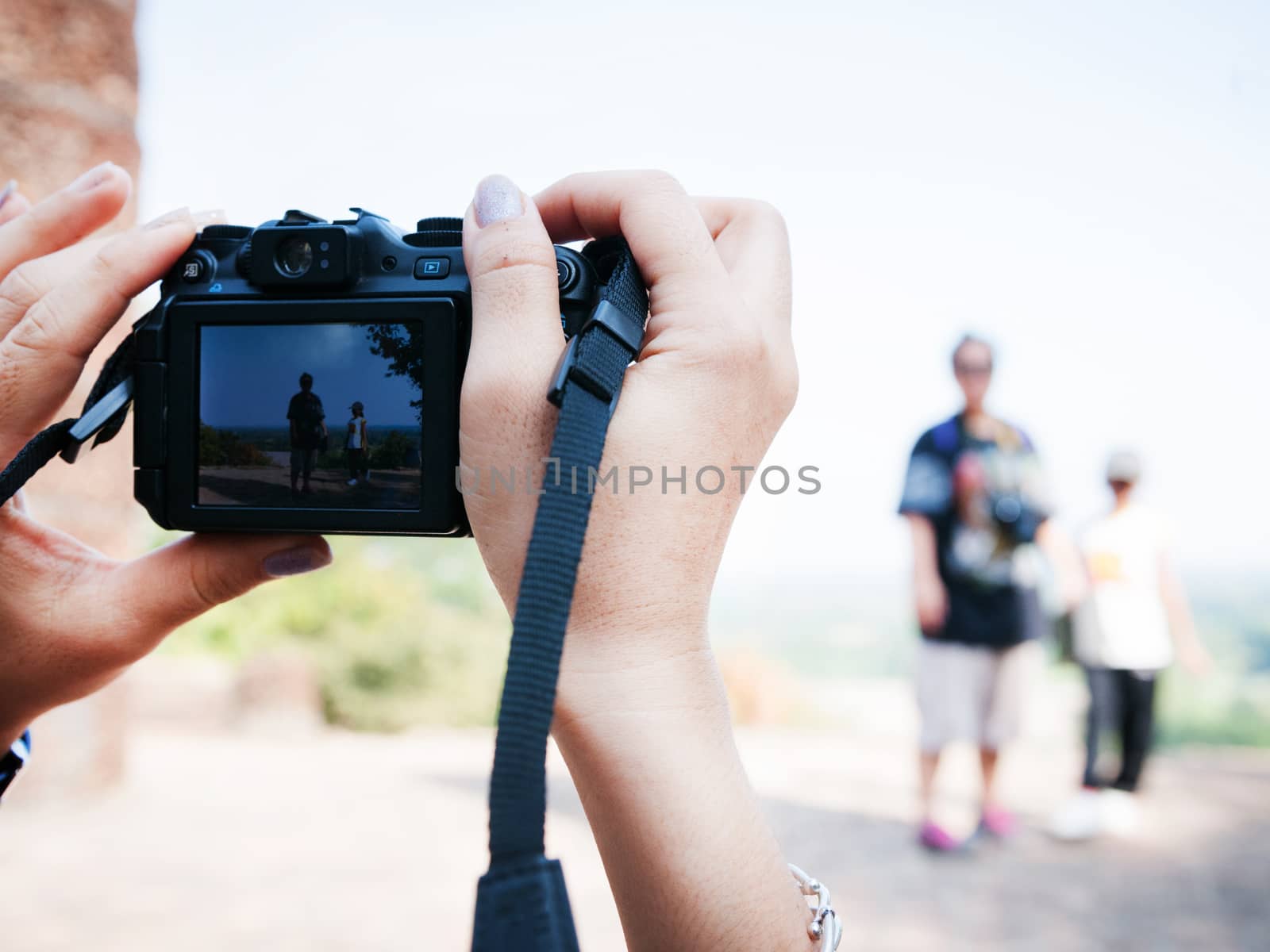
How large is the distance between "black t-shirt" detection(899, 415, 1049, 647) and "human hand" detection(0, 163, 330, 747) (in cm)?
287

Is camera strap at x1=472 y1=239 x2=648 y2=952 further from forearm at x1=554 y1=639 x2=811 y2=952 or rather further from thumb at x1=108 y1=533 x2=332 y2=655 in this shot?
thumb at x1=108 y1=533 x2=332 y2=655

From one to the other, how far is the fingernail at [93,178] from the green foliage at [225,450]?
1.14ft

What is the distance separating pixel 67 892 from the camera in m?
2.94

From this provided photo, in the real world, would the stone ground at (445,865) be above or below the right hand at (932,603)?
below

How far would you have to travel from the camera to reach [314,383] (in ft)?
3.15

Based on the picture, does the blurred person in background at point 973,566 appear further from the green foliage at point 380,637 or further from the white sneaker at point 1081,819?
the green foliage at point 380,637

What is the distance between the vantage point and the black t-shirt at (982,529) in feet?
11.4

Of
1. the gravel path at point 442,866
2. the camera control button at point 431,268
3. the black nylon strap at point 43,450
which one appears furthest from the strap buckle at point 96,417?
the gravel path at point 442,866

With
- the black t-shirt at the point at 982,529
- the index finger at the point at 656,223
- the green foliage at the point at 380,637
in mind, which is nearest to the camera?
the index finger at the point at 656,223

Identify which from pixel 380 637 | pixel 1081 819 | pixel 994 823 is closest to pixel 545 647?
pixel 994 823

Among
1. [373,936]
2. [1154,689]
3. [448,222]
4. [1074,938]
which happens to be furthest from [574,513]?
[1154,689]

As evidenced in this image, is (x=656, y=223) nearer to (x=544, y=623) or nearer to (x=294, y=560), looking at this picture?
(x=544, y=623)

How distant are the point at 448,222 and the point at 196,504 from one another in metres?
0.41

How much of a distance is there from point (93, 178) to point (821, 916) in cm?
112
